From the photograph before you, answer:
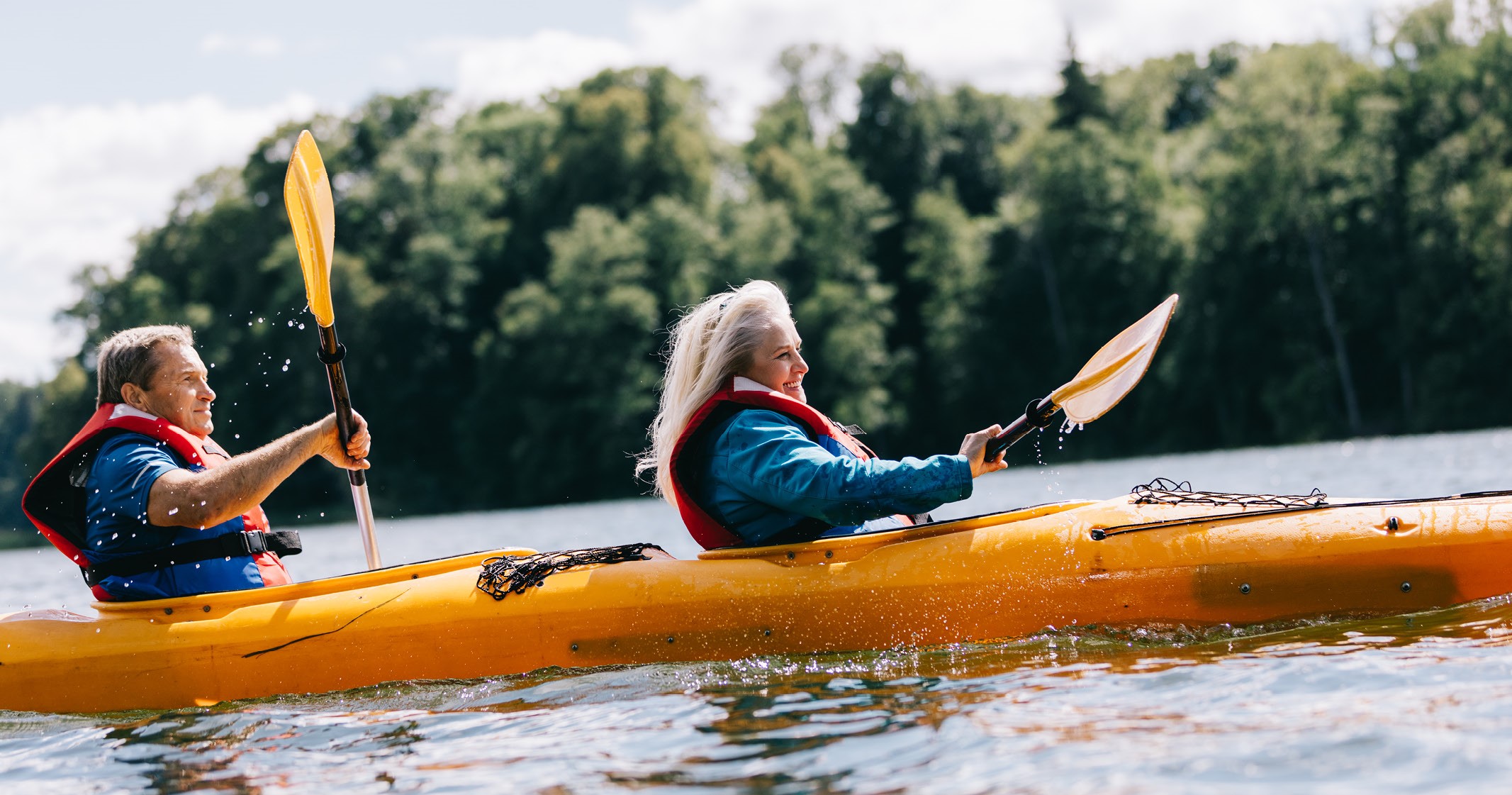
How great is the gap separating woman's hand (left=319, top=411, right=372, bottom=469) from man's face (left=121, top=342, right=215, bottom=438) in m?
0.39

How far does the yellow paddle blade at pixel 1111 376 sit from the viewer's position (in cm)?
460

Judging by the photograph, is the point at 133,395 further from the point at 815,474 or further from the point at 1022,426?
the point at 1022,426

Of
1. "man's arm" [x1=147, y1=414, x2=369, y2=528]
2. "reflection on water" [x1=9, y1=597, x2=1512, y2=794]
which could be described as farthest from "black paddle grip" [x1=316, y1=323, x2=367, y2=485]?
"reflection on water" [x1=9, y1=597, x2=1512, y2=794]

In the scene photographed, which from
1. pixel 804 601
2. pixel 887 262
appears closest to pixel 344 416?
pixel 804 601

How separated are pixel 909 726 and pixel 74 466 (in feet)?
9.23

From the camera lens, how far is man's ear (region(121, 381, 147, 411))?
4.47 m

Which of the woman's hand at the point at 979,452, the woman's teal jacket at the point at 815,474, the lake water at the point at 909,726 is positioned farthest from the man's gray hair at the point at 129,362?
the woman's hand at the point at 979,452

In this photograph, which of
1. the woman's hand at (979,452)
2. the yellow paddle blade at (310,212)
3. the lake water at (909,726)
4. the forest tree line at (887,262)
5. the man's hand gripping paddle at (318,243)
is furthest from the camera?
the forest tree line at (887,262)

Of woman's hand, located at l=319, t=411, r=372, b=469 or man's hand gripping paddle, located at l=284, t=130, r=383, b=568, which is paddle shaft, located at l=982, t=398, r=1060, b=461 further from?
man's hand gripping paddle, located at l=284, t=130, r=383, b=568

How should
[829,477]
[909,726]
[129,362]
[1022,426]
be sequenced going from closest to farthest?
[909,726]
[829,477]
[1022,426]
[129,362]

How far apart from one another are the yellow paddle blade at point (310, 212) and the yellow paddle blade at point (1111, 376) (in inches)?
111

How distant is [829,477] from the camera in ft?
12.8

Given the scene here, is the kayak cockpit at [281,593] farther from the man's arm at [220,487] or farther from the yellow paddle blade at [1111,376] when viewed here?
the yellow paddle blade at [1111,376]

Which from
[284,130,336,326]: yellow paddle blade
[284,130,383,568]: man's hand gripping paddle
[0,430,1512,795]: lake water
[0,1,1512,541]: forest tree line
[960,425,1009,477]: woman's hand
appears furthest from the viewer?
[0,1,1512,541]: forest tree line
